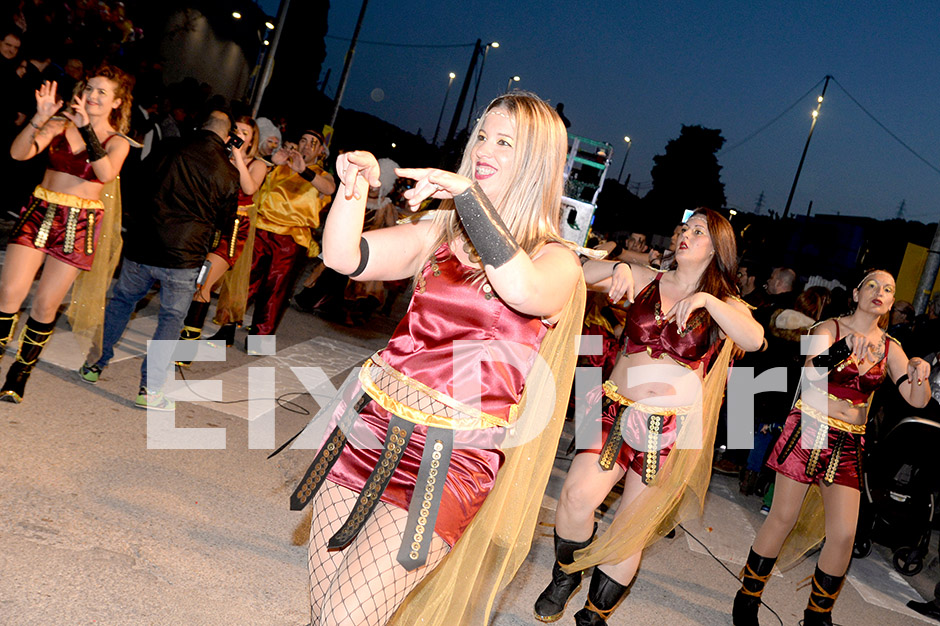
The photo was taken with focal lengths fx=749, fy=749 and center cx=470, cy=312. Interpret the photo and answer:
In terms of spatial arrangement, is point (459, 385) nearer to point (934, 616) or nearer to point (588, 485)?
point (588, 485)

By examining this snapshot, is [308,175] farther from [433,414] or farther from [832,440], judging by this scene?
[433,414]

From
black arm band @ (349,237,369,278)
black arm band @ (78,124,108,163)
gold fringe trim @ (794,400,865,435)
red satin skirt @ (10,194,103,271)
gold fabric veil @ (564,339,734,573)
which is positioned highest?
black arm band @ (78,124,108,163)

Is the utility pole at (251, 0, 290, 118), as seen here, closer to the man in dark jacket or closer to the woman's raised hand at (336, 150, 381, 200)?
the man in dark jacket

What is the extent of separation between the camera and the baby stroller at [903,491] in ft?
21.0

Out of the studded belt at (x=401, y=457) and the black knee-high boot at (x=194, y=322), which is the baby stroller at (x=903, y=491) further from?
the black knee-high boot at (x=194, y=322)

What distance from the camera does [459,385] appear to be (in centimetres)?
212

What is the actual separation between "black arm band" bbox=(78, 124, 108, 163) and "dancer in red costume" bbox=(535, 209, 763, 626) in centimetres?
293

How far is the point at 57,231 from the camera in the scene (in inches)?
176


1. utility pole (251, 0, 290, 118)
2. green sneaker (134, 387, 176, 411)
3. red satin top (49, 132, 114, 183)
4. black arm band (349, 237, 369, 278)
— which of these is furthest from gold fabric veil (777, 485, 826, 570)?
utility pole (251, 0, 290, 118)

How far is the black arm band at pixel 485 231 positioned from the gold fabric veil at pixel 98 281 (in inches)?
150

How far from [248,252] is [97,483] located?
378 centimetres

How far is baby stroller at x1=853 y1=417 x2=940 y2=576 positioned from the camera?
639 centimetres

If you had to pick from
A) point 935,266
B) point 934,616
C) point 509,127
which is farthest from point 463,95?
point 509,127

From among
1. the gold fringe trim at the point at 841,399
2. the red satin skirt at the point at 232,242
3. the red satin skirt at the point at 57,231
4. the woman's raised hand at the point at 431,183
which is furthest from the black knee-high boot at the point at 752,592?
the red satin skirt at the point at 232,242
